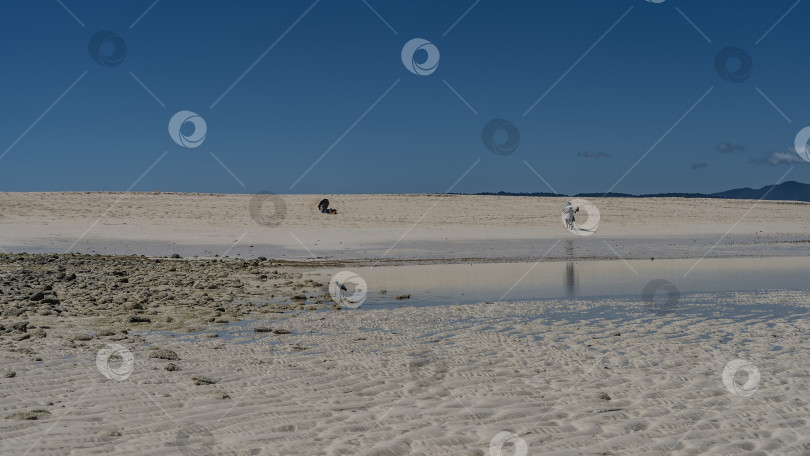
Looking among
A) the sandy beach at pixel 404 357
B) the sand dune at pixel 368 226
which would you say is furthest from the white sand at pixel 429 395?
the sand dune at pixel 368 226

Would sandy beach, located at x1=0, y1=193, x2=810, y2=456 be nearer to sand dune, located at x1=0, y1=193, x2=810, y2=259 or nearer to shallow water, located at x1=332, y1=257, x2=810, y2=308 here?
shallow water, located at x1=332, y1=257, x2=810, y2=308

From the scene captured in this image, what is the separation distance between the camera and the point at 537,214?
49.3 meters

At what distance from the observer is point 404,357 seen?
372 inches

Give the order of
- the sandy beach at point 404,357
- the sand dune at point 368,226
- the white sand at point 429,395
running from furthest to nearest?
1. the sand dune at point 368,226
2. the sandy beach at point 404,357
3. the white sand at point 429,395

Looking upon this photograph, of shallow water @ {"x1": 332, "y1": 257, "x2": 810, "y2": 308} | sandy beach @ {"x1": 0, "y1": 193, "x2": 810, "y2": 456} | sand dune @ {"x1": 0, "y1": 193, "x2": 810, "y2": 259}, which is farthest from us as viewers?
sand dune @ {"x1": 0, "y1": 193, "x2": 810, "y2": 259}

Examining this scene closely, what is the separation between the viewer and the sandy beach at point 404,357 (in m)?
6.36

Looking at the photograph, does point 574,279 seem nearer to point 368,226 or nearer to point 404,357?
point 404,357

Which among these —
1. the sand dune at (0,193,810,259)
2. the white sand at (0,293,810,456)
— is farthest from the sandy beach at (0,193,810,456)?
the sand dune at (0,193,810,259)

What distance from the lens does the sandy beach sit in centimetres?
636

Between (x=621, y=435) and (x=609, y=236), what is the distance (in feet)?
109

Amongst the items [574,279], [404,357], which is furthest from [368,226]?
[404,357]

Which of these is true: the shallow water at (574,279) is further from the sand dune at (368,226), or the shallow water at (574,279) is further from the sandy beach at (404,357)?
the sand dune at (368,226)

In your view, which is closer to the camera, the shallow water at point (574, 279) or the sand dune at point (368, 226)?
the shallow water at point (574, 279)

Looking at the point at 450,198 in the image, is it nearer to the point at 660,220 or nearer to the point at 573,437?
the point at 660,220
